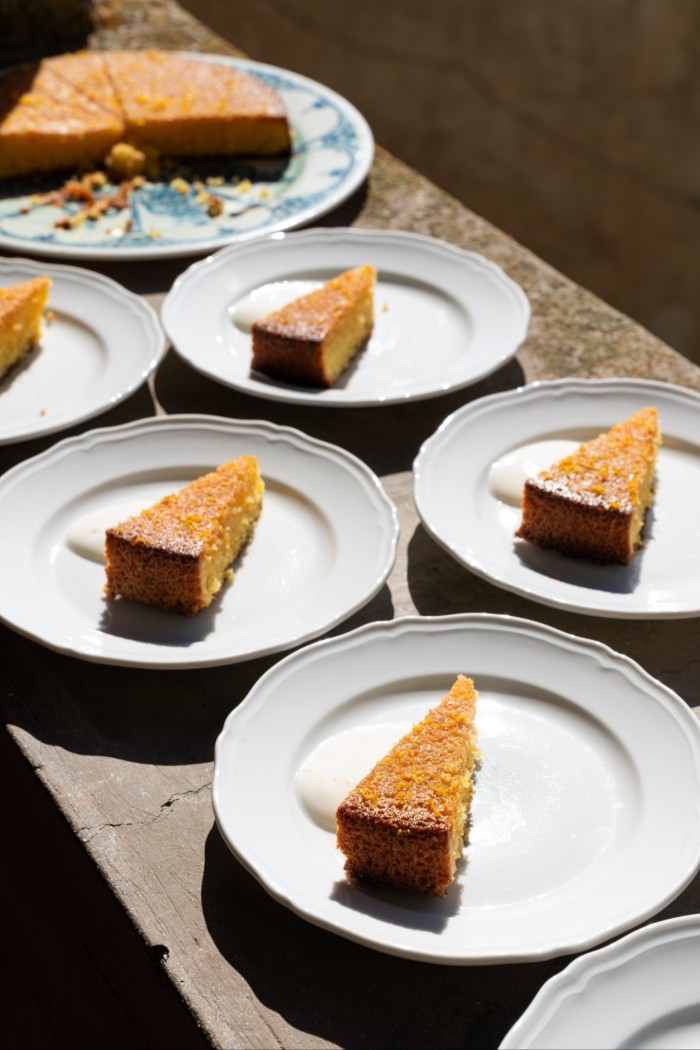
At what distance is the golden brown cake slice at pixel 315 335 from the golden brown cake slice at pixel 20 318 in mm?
486

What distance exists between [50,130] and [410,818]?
2403 millimetres

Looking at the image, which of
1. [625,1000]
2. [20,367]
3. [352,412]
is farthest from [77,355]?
[625,1000]

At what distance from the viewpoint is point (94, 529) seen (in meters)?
1.75

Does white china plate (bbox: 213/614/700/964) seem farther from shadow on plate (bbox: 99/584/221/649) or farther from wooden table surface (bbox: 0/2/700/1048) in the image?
shadow on plate (bbox: 99/584/221/649)

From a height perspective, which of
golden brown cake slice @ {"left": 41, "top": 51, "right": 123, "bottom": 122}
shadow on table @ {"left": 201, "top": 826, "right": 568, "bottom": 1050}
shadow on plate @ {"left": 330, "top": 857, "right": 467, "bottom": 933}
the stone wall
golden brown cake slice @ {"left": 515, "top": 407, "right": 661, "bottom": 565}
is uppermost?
golden brown cake slice @ {"left": 41, "top": 51, "right": 123, "bottom": 122}

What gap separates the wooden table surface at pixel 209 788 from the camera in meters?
1.17

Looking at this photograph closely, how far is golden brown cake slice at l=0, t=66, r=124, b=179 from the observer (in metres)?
2.90

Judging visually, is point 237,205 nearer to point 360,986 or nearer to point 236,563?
point 236,563

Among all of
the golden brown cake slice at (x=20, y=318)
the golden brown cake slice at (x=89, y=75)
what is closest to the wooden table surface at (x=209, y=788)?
the golden brown cake slice at (x=20, y=318)

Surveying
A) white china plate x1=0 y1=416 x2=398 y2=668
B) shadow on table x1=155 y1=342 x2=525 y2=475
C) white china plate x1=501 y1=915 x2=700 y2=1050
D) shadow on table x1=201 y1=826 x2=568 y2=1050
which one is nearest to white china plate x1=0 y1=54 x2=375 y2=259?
shadow on table x1=155 y1=342 x2=525 y2=475

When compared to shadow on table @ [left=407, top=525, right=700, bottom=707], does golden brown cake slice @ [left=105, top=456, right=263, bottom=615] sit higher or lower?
higher

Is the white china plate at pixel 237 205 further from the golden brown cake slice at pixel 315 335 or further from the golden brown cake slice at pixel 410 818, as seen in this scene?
the golden brown cake slice at pixel 410 818

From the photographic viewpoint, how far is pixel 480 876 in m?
1.24

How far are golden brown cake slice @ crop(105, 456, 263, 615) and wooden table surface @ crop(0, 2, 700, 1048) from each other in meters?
0.12
